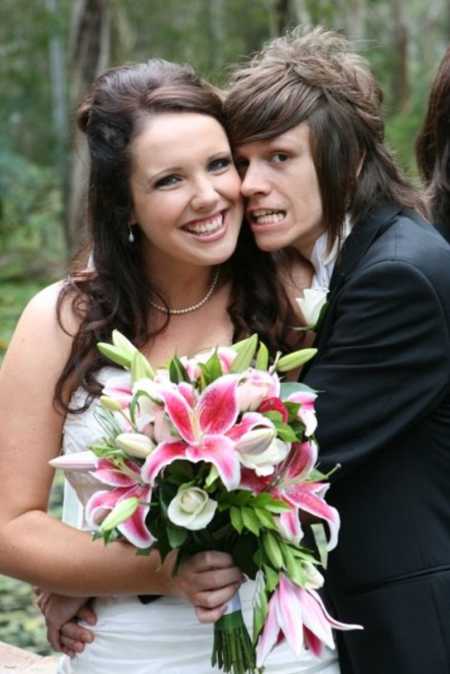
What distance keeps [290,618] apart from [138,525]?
14.6 inches

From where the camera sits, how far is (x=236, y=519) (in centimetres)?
230

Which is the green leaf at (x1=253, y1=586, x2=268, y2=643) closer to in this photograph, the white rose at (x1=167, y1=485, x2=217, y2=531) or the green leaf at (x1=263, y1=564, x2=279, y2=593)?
the green leaf at (x1=263, y1=564, x2=279, y2=593)

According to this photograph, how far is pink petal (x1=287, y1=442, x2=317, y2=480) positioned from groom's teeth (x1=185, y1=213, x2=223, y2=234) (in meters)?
0.74

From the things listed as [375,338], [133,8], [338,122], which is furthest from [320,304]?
[133,8]

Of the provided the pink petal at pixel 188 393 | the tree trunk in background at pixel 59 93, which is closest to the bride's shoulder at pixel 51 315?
the pink petal at pixel 188 393

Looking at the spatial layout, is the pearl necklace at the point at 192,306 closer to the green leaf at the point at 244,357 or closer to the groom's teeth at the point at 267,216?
the groom's teeth at the point at 267,216

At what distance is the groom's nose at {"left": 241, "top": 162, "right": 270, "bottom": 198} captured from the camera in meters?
2.91

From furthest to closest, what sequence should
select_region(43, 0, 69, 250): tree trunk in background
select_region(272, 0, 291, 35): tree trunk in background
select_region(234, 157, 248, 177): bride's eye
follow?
select_region(43, 0, 69, 250): tree trunk in background, select_region(272, 0, 291, 35): tree trunk in background, select_region(234, 157, 248, 177): bride's eye

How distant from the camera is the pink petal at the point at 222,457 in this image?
2.24 m

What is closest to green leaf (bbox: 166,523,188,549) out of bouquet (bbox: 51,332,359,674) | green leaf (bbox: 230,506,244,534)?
bouquet (bbox: 51,332,359,674)

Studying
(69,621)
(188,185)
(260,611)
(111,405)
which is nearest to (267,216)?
(188,185)

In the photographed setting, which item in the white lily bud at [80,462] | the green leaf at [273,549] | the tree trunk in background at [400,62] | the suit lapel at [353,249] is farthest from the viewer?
the tree trunk in background at [400,62]

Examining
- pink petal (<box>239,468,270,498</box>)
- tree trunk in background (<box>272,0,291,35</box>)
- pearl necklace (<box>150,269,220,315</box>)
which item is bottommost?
pink petal (<box>239,468,270,498</box>)

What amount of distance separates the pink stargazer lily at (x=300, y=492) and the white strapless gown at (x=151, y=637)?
496mm
